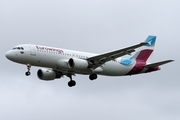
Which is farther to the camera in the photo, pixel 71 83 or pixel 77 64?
pixel 71 83

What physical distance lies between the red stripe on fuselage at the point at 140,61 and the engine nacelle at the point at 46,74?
11185 mm

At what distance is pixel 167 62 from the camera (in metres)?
49.8

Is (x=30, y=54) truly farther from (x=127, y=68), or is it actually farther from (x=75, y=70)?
(x=127, y=68)

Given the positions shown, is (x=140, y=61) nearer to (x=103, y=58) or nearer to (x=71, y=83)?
(x=103, y=58)

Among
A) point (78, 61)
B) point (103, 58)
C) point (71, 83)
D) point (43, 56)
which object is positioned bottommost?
point (71, 83)

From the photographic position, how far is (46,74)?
51.8 meters

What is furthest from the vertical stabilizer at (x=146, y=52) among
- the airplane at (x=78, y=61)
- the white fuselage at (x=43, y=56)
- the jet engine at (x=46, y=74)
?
the jet engine at (x=46, y=74)

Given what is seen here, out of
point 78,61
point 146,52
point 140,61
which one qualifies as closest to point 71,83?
point 78,61

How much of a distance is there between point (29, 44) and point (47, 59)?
3143 millimetres

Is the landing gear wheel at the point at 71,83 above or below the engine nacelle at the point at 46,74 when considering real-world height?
below

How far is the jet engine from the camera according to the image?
170 feet

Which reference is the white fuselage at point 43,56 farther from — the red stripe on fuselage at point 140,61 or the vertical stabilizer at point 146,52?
the vertical stabilizer at point 146,52

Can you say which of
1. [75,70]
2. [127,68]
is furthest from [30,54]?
[127,68]

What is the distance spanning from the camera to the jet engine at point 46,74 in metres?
51.8
